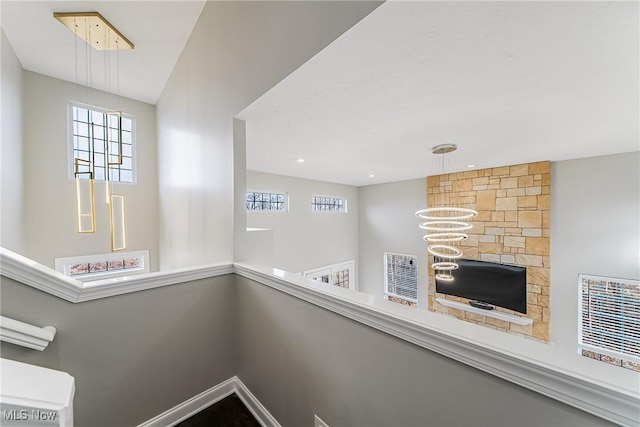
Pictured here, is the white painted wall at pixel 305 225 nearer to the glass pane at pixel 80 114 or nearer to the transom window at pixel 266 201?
the transom window at pixel 266 201

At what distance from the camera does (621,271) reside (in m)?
3.56

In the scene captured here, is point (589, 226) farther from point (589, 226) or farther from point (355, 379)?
point (355, 379)

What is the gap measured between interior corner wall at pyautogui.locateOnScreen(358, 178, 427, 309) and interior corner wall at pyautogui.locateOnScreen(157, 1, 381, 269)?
192 inches

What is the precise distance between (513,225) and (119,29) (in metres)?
6.84

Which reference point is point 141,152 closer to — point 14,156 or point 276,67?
point 14,156

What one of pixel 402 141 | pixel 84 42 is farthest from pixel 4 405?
pixel 84 42

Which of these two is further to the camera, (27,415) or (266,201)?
(266,201)

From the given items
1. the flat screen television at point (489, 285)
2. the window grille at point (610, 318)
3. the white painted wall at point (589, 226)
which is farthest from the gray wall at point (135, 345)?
the window grille at point (610, 318)

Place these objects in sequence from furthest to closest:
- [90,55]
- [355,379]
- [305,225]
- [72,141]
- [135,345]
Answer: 1. [305,225]
2. [72,141]
3. [90,55]
4. [135,345]
5. [355,379]

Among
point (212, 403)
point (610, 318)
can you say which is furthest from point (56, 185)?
point (610, 318)

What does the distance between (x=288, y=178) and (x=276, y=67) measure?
389 cm

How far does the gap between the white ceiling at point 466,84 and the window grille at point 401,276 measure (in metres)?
3.60

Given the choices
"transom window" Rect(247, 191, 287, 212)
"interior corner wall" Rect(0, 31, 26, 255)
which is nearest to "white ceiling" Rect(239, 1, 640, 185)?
"transom window" Rect(247, 191, 287, 212)

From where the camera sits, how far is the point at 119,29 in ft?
9.13
